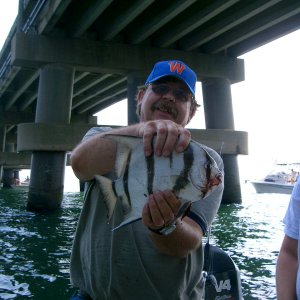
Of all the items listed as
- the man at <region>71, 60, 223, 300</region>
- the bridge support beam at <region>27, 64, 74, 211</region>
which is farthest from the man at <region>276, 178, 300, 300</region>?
the bridge support beam at <region>27, 64, 74, 211</region>

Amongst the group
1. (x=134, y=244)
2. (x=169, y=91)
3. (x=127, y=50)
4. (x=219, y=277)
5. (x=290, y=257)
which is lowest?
(x=219, y=277)

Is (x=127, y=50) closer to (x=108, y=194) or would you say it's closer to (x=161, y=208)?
(x=108, y=194)

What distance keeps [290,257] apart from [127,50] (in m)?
19.1

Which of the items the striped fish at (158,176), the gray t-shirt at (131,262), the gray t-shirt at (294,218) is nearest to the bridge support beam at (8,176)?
the gray t-shirt at (131,262)

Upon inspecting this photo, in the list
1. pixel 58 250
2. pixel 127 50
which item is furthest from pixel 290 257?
pixel 127 50

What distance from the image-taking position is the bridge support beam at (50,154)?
18.5m

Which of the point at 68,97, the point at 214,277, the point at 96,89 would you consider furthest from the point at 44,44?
the point at 214,277

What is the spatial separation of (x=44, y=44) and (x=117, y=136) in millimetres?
18855

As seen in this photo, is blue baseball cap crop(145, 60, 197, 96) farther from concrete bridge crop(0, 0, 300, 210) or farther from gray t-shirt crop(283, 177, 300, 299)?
concrete bridge crop(0, 0, 300, 210)

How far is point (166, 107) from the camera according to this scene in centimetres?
258

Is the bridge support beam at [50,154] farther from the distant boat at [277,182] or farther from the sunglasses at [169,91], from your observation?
the distant boat at [277,182]

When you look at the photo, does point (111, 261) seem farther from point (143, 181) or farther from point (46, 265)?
point (46, 265)

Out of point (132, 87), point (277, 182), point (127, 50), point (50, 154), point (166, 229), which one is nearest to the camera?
point (166, 229)

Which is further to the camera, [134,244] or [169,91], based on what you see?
[169,91]
